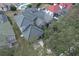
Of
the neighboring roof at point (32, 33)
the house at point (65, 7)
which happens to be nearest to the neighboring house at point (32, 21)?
the neighboring roof at point (32, 33)

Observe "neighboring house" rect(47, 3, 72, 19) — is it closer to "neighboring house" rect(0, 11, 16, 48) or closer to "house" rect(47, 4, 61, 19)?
"house" rect(47, 4, 61, 19)

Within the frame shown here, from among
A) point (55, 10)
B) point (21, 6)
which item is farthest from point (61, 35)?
point (21, 6)

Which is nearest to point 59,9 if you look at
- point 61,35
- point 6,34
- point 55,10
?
point 55,10

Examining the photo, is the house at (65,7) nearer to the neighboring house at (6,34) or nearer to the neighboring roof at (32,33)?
the neighboring roof at (32,33)

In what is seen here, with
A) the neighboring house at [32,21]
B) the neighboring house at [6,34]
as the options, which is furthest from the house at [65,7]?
the neighboring house at [6,34]

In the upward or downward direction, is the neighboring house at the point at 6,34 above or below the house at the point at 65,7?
below

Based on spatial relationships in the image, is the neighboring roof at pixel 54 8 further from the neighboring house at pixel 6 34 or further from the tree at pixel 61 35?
the neighboring house at pixel 6 34

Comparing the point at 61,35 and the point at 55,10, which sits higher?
the point at 55,10

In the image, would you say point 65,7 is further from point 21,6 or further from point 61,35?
point 21,6

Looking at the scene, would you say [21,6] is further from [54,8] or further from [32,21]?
[54,8]
